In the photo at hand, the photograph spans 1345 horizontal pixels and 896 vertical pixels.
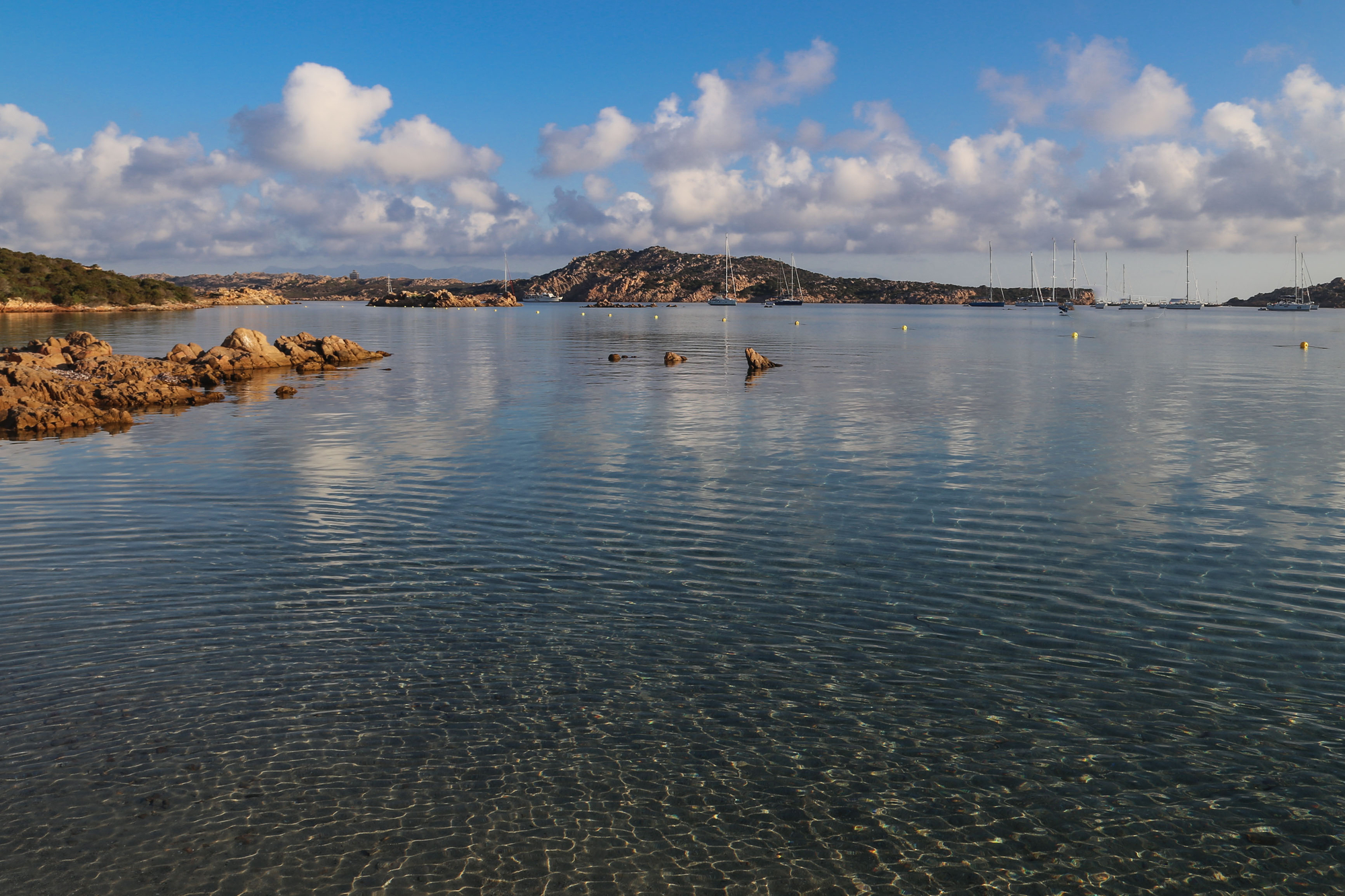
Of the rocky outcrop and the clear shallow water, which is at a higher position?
the rocky outcrop

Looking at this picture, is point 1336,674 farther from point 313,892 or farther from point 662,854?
point 313,892

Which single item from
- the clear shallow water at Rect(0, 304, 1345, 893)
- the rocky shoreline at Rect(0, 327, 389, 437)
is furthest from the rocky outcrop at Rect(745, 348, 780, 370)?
the clear shallow water at Rect(0, 304, 1345, 893)

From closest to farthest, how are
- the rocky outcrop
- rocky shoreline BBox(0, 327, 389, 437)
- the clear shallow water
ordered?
the clear shallow water → rocky shoreline BBox(0, 327, 389, 437) → the rocky outcrop

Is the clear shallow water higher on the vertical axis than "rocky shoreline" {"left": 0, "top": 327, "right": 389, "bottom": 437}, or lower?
lower

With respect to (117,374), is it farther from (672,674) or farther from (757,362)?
(672,674)

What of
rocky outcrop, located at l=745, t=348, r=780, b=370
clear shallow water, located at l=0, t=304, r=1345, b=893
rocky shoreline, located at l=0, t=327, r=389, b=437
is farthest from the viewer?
rocky outcrop, located at l=745, t=348, r=780, b=370

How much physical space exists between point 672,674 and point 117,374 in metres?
48.0

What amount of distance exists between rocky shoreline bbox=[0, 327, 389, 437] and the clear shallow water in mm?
10426

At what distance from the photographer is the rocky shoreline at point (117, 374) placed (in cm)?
3684

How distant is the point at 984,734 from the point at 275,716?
8.56m

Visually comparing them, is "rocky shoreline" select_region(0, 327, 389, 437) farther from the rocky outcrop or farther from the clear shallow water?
the rocky outcrop

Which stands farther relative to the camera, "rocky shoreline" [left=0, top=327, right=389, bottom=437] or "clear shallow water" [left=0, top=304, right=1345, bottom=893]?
"rocky shoreline" [left=0, top=327, right=389, bottom=437]

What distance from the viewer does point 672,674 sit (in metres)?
12.2

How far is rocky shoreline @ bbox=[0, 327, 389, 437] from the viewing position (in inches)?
1451
